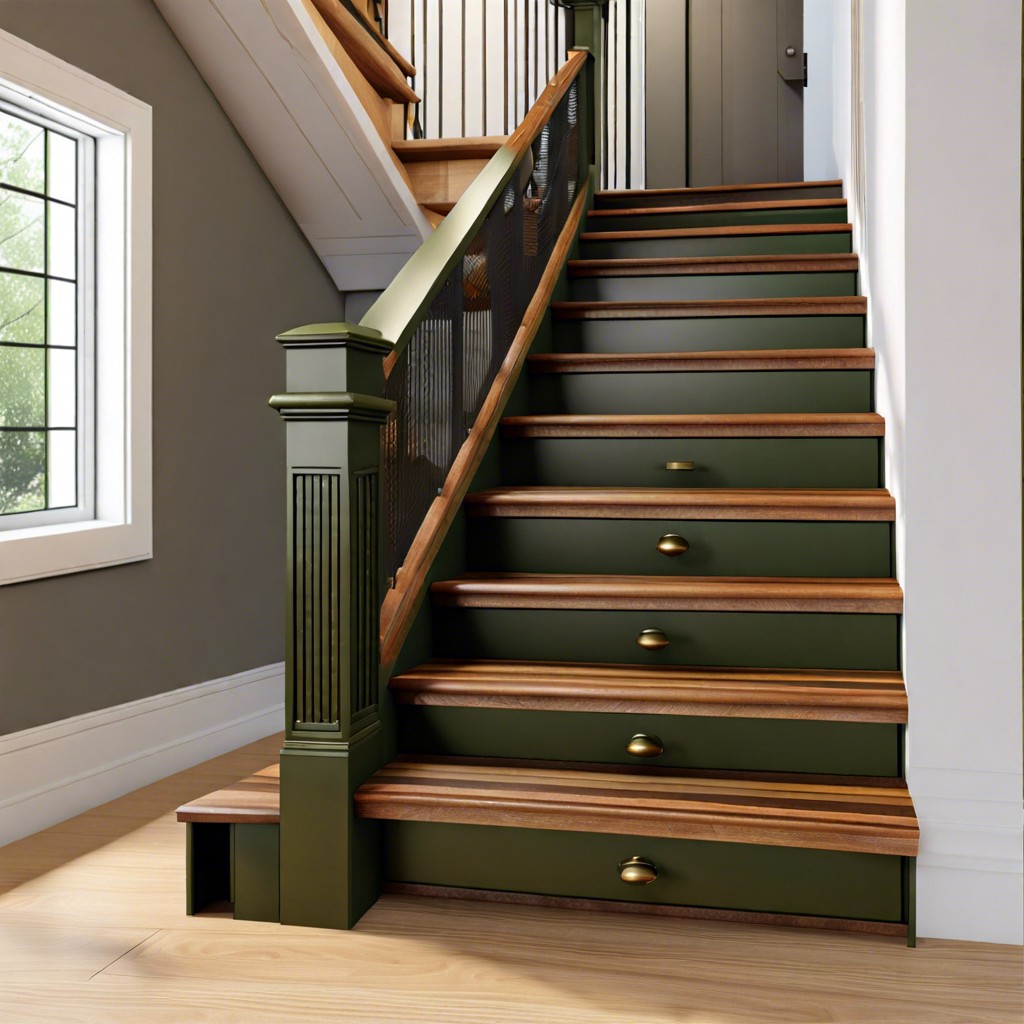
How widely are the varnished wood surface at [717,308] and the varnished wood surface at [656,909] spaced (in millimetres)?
1879

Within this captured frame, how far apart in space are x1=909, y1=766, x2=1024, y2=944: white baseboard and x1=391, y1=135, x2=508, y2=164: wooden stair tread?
2719 millimetres

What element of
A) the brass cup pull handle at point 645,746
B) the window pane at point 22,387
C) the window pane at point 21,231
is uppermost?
the window pane at point 21,231

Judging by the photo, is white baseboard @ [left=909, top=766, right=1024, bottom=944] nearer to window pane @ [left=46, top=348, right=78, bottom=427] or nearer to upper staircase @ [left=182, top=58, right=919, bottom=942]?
upper staircase @ [left=182, top=58, right=919, bottom=942]

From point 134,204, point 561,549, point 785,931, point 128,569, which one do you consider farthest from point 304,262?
point 785,931

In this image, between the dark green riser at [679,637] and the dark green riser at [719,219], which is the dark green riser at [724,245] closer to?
the dark green riser at [719,219]

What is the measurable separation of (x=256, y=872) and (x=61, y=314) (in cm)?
172

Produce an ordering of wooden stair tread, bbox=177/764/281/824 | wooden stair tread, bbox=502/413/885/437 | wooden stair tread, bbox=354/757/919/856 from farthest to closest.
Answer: wooden stair tread, bbox=502/413/885/437 < wooden stair tread, bbox=177/764/281/824 < wooden stair tread, bbox=354/757/919/856

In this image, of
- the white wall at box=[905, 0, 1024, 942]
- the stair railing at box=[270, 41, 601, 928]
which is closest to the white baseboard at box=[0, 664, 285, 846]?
the stair railing at box=[270, 41, 601, 928]

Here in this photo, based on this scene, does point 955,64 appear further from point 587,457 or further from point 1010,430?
point 587,457

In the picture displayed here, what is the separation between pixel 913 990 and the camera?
1695 mm

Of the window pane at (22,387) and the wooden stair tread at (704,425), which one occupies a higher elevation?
the window pane at (22,387)

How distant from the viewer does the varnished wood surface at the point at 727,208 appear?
12.7 ft

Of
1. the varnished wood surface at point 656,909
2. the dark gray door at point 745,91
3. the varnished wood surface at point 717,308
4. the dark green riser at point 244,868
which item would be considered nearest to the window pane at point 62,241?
the varnished wood surface at point 717,308

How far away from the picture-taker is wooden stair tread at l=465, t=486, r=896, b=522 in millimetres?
2402
